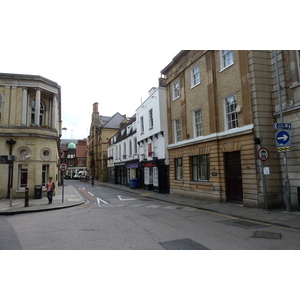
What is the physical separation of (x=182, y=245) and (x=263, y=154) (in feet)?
21.9

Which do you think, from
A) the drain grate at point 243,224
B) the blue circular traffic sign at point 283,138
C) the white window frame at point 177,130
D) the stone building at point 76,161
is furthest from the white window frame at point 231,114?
the stone building at point 76,161

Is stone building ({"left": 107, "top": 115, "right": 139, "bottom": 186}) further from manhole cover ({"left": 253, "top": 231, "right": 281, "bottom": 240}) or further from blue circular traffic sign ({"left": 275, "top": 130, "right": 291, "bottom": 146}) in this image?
manhole cover ({"left": 253, "top": 231, "right": 281, "bottom": 240})

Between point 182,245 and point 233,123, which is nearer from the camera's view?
point 182,245

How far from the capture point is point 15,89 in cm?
1755

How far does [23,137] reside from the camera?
17297mm

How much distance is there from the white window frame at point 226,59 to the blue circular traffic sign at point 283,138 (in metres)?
5.13

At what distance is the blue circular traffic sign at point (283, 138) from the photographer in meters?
9.91

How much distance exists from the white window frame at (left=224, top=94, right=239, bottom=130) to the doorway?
1566 millimetres

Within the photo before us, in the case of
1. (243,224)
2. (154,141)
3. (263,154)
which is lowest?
(243,224)

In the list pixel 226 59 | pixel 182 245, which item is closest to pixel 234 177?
pixel 226 59

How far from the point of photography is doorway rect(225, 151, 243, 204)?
12.5 m

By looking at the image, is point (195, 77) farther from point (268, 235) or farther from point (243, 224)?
point (268, 235)

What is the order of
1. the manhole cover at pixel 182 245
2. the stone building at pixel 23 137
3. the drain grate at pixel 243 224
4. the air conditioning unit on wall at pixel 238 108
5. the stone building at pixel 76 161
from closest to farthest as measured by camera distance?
1. the manhole cover at pixel 182 245
2. the drain grate at pixel 243 224
3. the air conditioning unit on wall at pixel 238 108
4. the stone building at pixel 23 137
5. the stone building at pixel 76 161

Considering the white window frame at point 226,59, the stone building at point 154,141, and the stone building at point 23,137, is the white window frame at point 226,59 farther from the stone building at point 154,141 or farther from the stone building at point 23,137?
the stone building at point 23,137
